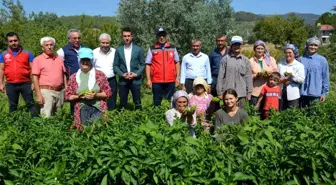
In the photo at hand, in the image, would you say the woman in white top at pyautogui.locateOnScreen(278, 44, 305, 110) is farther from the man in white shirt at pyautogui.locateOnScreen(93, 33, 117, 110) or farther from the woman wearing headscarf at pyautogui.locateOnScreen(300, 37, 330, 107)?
Answer: the man in white shirt at pyautogui.locateOnScreen(93, 33, 117, 110)

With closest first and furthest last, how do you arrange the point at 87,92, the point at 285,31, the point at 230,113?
the point at 87,92
the point at 230,113
the point at 285,31

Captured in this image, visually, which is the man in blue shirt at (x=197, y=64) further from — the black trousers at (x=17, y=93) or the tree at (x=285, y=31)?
the tree at (x=285, y=31)

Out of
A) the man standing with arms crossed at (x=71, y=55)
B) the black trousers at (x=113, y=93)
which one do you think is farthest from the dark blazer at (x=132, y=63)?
the man standing with arms crossed at (x=71, y=55)

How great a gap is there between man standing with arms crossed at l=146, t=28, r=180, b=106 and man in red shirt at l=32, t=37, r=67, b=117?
1.56m

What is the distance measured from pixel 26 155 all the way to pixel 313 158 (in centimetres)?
224

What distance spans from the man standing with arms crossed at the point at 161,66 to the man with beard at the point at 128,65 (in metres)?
0.19

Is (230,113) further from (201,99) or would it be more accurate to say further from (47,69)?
(47,69)

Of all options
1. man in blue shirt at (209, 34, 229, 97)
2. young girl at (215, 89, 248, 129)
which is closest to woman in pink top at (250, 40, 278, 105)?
man in blue shirt at (209, 34, 229, 97)

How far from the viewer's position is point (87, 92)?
15.5 ft

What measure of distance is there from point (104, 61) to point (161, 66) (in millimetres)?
968

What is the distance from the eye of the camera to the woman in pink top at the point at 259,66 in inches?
235

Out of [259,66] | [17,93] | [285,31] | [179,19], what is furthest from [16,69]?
[285,31]

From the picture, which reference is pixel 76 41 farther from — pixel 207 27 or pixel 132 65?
pixel 207 27

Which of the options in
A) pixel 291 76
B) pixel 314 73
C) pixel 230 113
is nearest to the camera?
pixel 230 113
